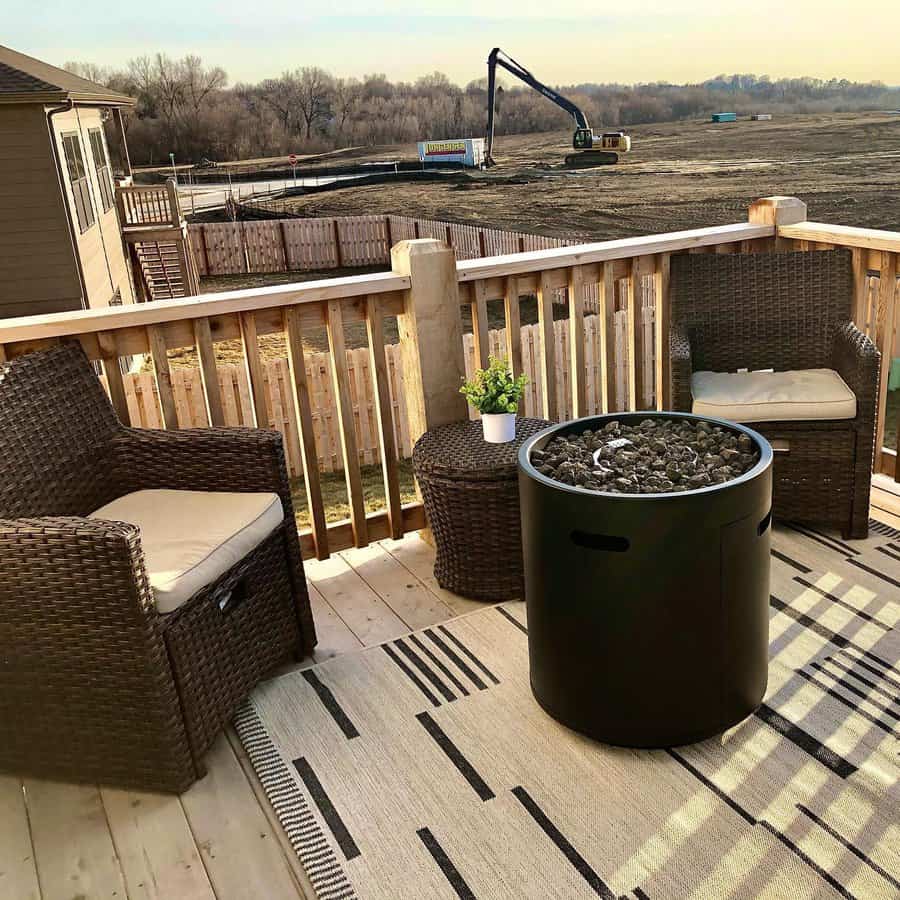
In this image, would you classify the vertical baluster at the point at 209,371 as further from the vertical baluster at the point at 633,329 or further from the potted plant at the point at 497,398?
the vertical baluster at the point at 633,329

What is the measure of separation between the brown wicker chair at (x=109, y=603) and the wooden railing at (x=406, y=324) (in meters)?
0.23

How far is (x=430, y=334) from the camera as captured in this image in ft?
9.91

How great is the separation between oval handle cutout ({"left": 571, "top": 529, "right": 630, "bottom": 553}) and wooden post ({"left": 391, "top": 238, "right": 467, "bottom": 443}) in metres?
1.26

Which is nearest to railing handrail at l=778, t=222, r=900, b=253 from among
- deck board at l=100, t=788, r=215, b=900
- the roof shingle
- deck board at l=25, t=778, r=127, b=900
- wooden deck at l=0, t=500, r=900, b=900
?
wooden deck at l=0, t=500, r=900, b=900

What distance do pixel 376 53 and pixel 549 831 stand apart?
17.4 metres

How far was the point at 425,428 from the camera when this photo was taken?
10.2ft

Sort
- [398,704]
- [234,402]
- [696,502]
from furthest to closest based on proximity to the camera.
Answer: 1. [234,402]
2. [398,704]
3. [696,502]

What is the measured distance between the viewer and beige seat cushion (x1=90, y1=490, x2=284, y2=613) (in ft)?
6.54

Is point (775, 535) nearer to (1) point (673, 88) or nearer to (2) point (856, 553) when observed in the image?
(2) point (856, 553)

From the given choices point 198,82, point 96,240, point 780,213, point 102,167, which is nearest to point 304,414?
point 780,213

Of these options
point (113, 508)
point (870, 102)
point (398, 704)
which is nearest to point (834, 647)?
point (398, 704)

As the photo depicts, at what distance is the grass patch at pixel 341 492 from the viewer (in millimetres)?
5705

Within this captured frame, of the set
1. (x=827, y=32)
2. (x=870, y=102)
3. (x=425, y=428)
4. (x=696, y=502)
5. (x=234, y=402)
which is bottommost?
(x=234, y=402)

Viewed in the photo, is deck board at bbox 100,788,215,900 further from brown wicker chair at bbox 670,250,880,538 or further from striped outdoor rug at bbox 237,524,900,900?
brown wicker chair at bbox 670,250,880,538
